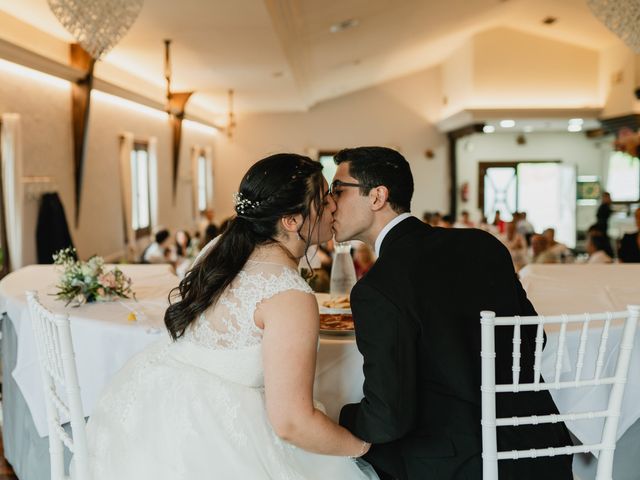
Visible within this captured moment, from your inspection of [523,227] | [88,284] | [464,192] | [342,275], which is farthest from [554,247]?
[464,192]

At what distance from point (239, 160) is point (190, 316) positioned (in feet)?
45.7

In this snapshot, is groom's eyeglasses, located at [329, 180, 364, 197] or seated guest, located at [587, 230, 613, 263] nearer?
groom's eyeglasses, located at [329, 180, 364, 197]

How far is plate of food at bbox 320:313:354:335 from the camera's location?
7.31 feet

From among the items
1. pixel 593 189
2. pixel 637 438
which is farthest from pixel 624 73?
pixel 637 438

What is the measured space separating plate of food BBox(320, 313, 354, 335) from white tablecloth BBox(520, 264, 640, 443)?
0.67 m

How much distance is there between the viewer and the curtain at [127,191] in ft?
26.6

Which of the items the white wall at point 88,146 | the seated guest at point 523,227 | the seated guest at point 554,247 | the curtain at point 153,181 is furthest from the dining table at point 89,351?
the seated guest at point 523,227

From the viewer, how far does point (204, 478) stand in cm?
171

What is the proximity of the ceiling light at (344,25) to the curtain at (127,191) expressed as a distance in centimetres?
280

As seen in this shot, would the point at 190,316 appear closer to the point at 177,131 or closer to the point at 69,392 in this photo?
the point at 69,392

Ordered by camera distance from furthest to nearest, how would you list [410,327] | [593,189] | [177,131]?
[593,189] < [177,131] < [410,327]

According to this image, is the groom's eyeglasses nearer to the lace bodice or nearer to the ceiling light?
the lace bodice

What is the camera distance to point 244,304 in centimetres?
171

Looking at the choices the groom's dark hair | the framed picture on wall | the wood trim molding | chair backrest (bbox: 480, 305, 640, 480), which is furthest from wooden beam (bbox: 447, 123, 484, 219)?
chair backrest (bbox: 480, 305, 640, 480)
